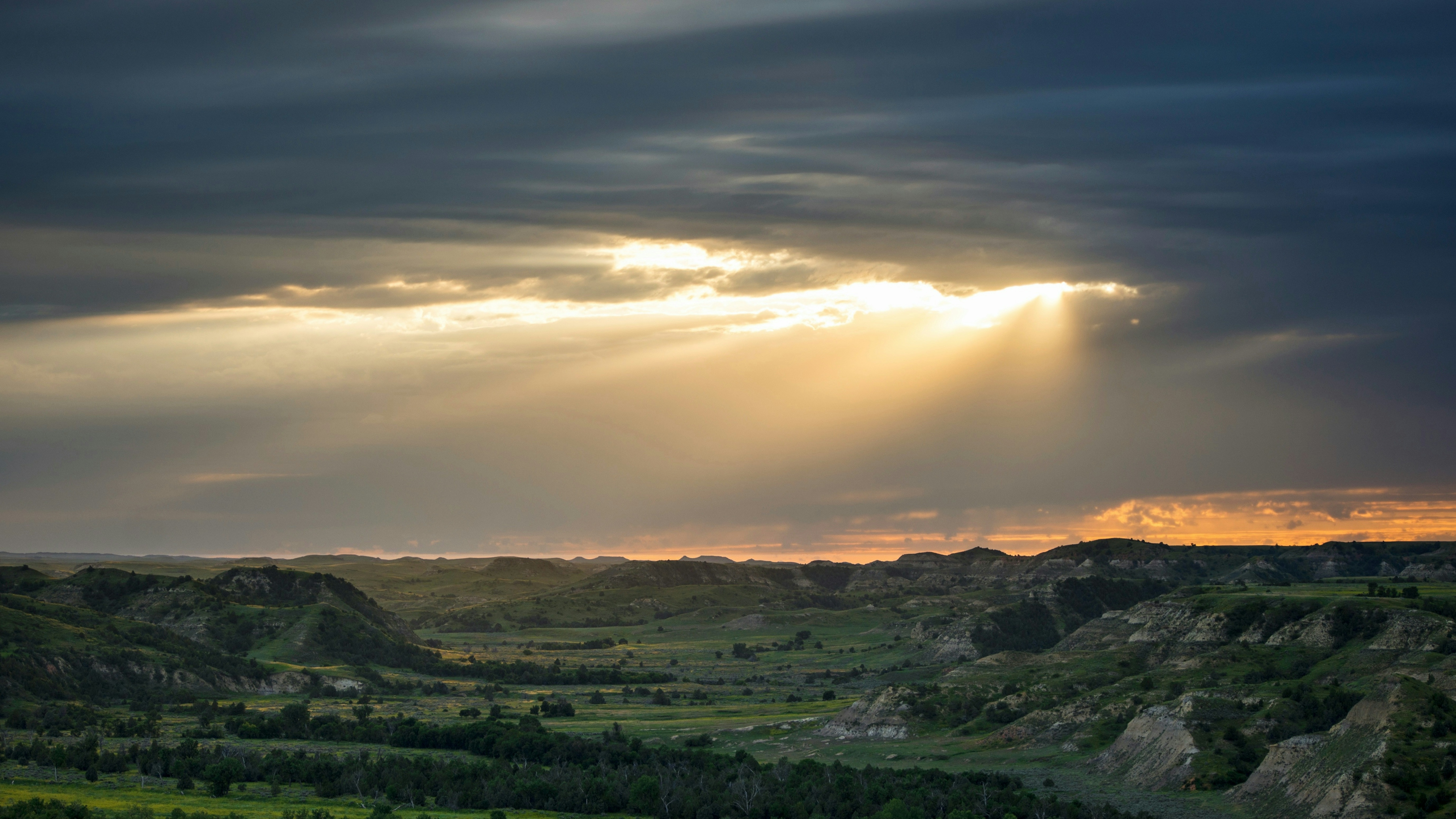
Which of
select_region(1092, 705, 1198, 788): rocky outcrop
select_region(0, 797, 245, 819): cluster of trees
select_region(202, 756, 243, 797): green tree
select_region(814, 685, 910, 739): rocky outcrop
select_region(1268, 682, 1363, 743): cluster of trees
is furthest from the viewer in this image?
select_region(814, 685, 910, 739): rocky outcrop

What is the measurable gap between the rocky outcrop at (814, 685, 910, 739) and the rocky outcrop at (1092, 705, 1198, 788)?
124 ft

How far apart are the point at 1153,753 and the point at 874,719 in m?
52.9

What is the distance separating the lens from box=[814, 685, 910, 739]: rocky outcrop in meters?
168

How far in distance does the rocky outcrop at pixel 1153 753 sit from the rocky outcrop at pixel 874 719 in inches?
1486

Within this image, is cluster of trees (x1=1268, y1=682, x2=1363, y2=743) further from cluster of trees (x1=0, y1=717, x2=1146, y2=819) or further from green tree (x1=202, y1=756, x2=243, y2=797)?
green tree (x1=202, y1=756, x2=243, y2=797)

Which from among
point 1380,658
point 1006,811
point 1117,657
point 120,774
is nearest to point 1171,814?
point 1006,811

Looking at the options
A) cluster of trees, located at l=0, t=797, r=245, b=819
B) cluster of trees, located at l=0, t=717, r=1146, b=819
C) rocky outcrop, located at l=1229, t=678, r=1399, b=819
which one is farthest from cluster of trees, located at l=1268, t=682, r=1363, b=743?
cluster of trees, located at l=0, t=797, r=245, b=819

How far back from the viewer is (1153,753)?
127 metres

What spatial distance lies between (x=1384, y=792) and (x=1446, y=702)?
1534cm

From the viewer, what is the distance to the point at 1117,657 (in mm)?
184500

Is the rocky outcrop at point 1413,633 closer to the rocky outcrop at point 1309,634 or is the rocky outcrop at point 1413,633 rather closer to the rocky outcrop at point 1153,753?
the rocky outcrop at point 1309,634

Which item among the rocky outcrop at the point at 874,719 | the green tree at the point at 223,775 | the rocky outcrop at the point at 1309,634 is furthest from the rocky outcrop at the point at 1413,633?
the green tree at the point at 223,775

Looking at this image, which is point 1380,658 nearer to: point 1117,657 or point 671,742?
point 1117,657

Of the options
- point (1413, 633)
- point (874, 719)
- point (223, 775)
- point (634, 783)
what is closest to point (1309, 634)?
point (1413, 633)
